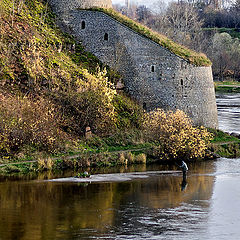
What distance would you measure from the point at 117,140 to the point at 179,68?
310 inches

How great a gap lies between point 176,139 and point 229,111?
880 inches

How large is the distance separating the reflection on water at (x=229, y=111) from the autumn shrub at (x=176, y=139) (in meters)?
9.45

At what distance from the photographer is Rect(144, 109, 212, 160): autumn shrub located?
3548 centimetres

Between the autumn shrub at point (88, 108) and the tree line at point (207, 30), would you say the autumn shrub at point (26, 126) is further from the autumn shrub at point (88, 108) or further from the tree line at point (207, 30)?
the tree line at point (207, 30)

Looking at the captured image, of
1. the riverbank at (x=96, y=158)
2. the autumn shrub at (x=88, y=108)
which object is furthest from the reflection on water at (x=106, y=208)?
the autumn shrub at (x=88, y=108)

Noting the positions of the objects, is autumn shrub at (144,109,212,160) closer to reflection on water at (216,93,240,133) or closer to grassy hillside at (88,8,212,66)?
grassy hillside at (88,8,212,66)

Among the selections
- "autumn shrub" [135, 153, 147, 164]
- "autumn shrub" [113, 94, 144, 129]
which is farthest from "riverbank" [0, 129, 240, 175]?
"autumn shrub" [113, 94, 144, 129]

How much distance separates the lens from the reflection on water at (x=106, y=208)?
22812 millimetres

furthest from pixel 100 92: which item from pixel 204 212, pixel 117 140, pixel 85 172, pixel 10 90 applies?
pixel 204 212

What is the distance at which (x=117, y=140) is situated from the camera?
124ft

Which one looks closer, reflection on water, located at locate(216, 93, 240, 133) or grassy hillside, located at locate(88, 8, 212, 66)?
grassy hillside, located at locate(88, 8, 212, 66)

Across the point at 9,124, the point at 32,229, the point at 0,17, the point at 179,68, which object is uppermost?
the point at 0,17

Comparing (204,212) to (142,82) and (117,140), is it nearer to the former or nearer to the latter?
(117,140)

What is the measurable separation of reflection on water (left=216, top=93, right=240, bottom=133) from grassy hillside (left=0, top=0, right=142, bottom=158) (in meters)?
9.29
